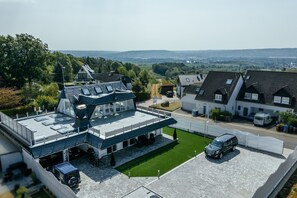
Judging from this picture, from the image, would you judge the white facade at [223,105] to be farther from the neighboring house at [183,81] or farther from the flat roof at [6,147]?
the flat roof at [6,147]

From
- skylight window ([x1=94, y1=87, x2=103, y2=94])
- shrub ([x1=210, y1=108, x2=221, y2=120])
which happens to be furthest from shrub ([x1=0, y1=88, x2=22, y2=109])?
shrub ([x1=210, y1=108, x2=221, y2=120])

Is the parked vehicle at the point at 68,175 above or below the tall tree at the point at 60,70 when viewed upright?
below

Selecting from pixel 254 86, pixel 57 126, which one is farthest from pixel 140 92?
pixel 57 126

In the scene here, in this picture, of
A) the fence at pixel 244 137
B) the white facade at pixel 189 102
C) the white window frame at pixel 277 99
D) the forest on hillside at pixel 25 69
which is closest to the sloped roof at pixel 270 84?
the white window frame at pixel 277 99

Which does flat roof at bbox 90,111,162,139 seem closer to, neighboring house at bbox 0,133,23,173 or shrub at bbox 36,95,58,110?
neighboring house at bbox 0,133,23,173

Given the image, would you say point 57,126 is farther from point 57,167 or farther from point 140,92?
point 140,92

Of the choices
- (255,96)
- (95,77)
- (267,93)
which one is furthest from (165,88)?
(267,93)
